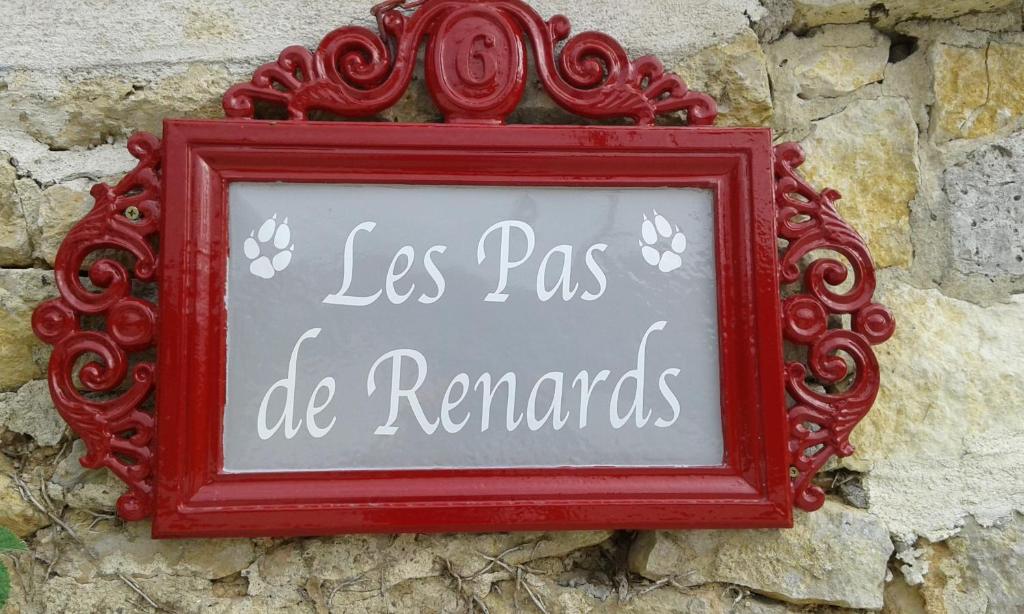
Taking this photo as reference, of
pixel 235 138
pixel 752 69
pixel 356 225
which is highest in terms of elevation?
pixel 752 69

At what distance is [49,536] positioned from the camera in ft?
3.04

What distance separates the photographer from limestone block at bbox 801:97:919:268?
1039 millimetres

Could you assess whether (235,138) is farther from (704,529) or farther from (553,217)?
(704,529)

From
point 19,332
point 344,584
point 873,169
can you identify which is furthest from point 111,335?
point 873,169

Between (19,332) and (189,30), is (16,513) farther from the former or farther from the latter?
(189,30)

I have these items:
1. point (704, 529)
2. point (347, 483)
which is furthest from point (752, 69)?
point (347, 483)

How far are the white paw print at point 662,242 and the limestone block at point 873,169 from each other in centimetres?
23

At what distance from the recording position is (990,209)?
1041mm

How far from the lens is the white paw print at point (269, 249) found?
0.92 metres

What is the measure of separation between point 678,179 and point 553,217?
0.54 ft

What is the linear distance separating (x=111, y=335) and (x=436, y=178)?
0.42 m

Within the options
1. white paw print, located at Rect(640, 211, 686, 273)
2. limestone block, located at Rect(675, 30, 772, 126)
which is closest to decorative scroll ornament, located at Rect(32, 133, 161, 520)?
white paw print, located at Rect(640, 211, 686, 273)

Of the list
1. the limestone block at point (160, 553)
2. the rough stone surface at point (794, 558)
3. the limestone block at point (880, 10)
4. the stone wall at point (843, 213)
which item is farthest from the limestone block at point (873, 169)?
the limestone block at point (160, 553)

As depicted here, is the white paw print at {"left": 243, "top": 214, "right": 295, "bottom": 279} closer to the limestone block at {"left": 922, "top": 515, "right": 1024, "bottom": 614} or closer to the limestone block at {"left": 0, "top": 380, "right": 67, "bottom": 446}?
the limestone block at {"left": 0, "top": 380, "right": 67, "bottom": 446}
